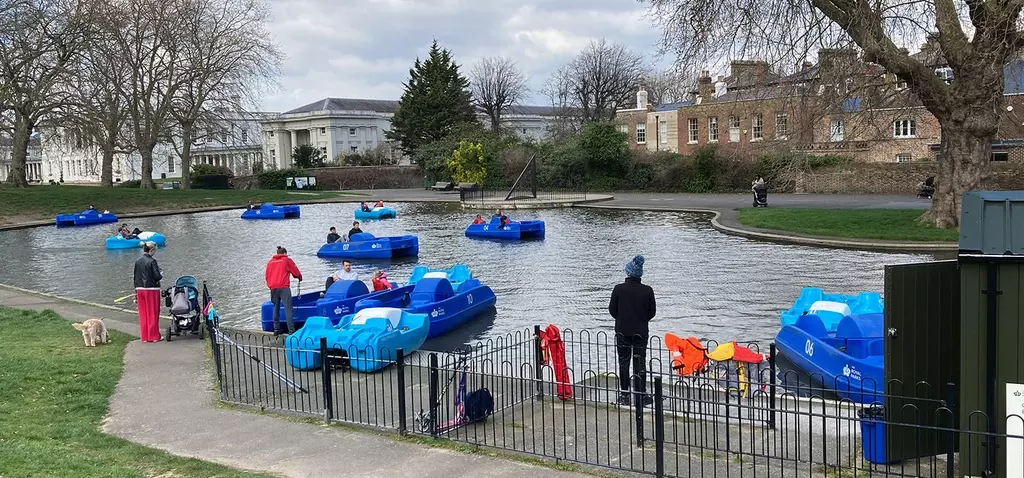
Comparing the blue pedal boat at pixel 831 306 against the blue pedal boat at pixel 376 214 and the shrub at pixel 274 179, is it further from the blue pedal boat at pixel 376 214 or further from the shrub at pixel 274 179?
the shrub at pixel 274 179

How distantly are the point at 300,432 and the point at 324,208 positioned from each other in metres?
49.3

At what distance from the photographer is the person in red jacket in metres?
15.5

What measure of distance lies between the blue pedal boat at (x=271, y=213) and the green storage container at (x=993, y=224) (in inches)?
1762

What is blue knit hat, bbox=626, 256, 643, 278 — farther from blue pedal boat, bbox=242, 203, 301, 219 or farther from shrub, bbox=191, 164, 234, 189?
shrub, bbox=191, 164, 234, 189

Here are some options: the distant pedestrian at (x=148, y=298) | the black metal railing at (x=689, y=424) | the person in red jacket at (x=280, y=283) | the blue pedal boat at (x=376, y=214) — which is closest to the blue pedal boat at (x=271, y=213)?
the blue pedal boat at (x=376, y=214)

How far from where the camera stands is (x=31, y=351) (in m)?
12.9

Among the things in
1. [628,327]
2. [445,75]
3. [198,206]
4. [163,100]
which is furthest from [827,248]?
[445,75]

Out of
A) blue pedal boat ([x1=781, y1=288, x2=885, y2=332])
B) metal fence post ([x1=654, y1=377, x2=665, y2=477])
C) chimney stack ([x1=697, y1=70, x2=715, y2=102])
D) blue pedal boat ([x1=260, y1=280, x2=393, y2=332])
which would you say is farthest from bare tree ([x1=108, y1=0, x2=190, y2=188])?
metal fence post ([x1=654, y1=377, x2=665, y2=477])

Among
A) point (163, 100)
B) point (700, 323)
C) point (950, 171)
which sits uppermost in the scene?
point (163, 100)

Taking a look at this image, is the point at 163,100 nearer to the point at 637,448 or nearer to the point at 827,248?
the point at 827,248

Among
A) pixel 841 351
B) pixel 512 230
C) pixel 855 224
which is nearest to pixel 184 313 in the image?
pixel 841 351

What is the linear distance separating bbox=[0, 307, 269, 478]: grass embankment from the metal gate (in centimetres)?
561

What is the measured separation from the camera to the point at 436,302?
16.3 m

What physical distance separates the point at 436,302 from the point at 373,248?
1273 cm
